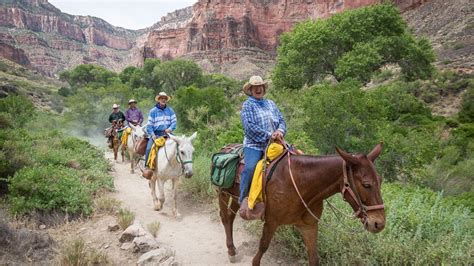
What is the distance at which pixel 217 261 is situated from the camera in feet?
17.7

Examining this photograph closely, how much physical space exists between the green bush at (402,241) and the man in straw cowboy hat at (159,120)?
4.35 meters

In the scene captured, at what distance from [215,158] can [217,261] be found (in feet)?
5.59

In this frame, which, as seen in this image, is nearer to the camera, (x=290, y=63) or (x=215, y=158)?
(x=215, y=158)

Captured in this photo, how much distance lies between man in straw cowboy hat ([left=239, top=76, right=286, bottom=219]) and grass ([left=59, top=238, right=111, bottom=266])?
2.25 metres

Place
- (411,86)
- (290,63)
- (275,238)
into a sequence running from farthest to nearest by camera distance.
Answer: (411,86)
(290,63)
(275,238)

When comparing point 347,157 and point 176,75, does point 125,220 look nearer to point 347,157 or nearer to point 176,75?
point 347,157

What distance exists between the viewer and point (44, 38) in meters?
144

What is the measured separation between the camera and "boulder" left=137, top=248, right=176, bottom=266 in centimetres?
482

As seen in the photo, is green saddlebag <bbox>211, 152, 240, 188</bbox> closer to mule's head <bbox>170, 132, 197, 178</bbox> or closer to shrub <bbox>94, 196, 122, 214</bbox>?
mule's head <bbox>170, 132, 197, 178</bbox>

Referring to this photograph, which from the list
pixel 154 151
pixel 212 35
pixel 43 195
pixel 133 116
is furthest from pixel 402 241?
pixel 212 35

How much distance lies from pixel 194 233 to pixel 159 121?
116 inches

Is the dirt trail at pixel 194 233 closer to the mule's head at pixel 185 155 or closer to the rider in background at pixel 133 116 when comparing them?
the mule's head at pixel 185 155

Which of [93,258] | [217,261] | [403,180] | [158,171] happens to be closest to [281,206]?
[217,261]

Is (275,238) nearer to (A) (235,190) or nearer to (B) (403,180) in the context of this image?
(A) (235,190)
